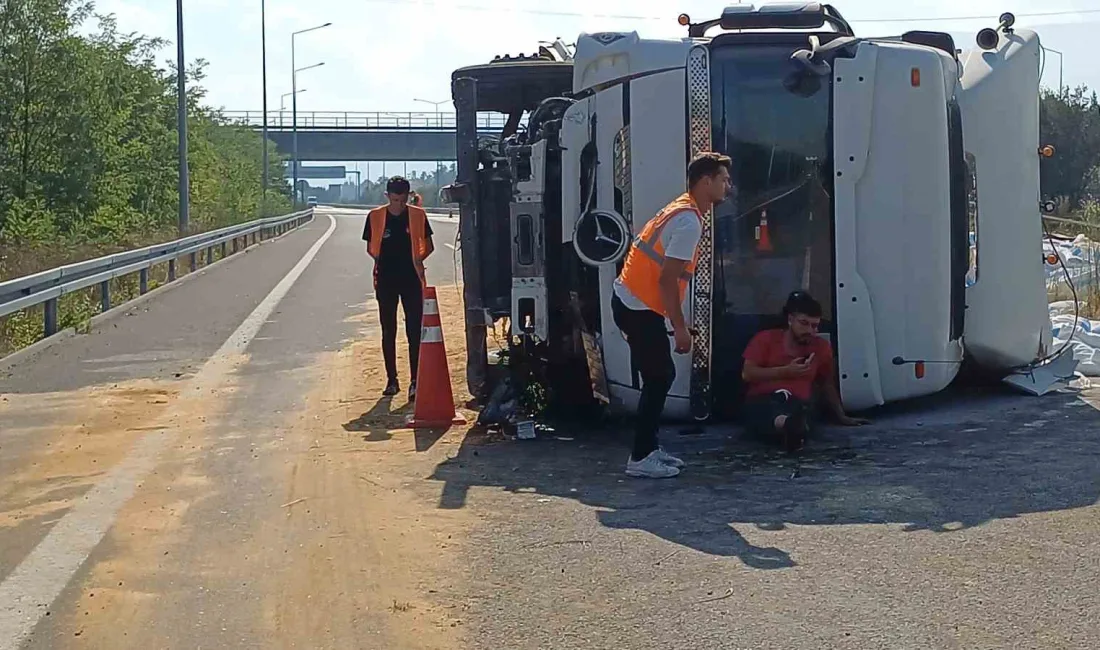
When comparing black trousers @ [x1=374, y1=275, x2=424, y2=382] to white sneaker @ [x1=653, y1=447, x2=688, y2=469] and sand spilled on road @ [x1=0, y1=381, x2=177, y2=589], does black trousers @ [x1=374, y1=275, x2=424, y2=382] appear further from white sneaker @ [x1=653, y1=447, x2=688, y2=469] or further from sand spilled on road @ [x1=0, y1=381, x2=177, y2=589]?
white sneaker @ [x1=653, y1=447, x2=688, y2=469]

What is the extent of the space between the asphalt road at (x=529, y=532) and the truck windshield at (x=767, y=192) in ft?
2.70

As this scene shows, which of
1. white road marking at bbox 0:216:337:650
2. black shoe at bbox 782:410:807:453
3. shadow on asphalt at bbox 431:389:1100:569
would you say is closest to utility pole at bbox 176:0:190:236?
white road marking at bbox 0:216:337:650

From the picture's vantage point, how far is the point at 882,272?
7.88 m

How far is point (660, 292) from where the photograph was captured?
6.86 metres

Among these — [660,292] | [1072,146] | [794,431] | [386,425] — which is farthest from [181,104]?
[660,292]

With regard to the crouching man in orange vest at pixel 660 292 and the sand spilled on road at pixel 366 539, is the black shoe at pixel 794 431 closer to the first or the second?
the crouching man in orange vest at pixel 660 292

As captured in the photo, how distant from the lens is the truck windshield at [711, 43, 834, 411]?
782cm

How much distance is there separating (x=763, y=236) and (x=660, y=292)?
1.37 m

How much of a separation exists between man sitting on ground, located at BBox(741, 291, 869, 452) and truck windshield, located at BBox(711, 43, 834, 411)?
213 mm

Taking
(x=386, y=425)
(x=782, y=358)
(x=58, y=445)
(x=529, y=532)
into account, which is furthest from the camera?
(x=386, y=425)

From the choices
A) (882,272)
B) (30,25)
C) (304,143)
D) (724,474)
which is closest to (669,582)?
(724,474)

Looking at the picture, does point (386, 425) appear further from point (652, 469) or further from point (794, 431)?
point (794, 431)

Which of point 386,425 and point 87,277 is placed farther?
Result: point 87,277

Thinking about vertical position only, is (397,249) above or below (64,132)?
below
